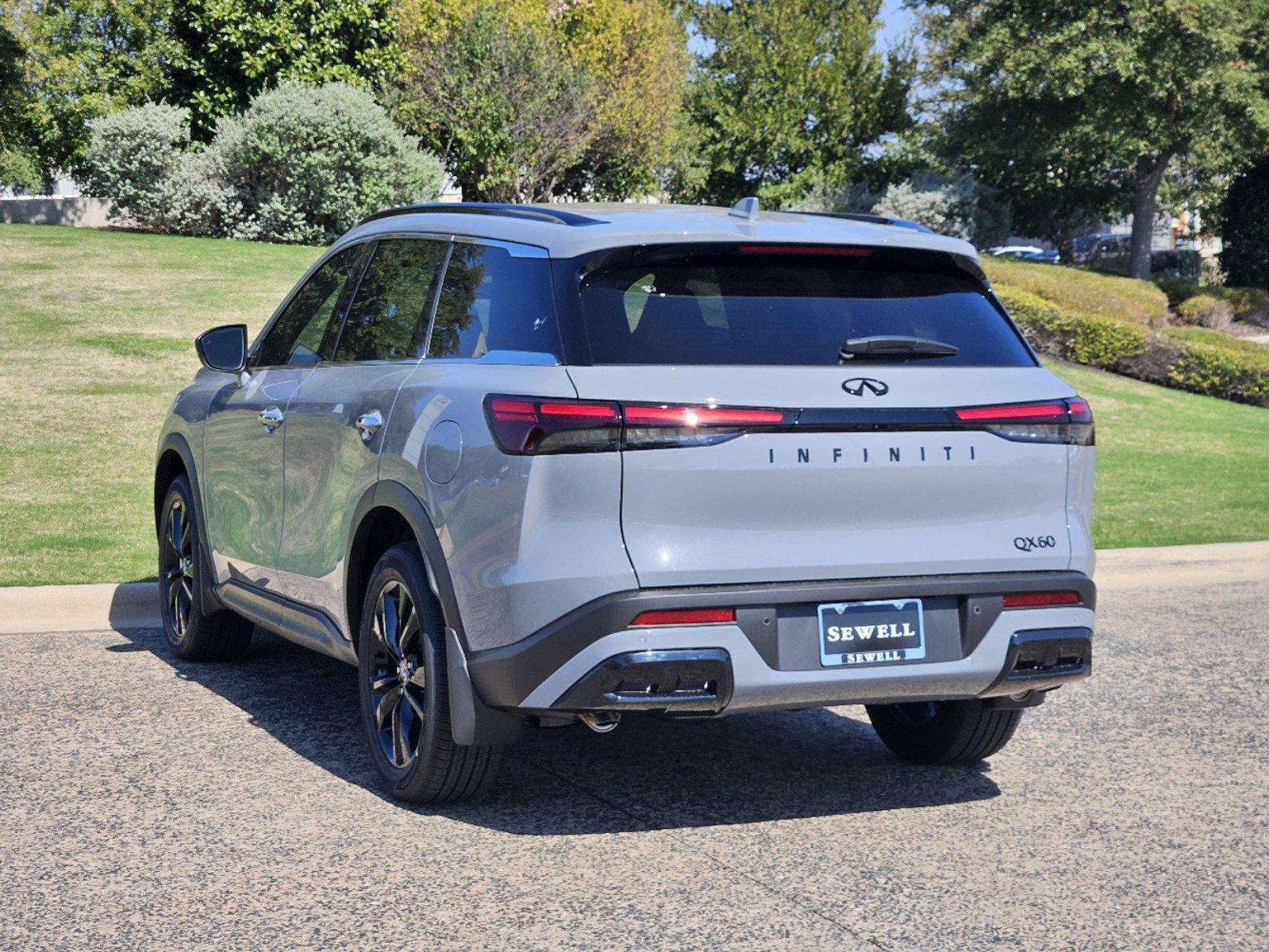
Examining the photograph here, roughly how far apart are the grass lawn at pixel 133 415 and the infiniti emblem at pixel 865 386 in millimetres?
5244

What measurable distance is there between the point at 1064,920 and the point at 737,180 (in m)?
45.1

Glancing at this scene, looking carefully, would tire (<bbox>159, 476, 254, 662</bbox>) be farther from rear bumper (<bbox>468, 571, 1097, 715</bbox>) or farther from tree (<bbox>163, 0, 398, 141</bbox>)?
tree (<bbox>163, 0, 398, 141</bbox>)

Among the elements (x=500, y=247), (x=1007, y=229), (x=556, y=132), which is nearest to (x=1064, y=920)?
(x=500, y=247)

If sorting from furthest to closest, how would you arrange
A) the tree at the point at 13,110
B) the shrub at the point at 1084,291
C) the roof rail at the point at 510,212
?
the tree at the point at 13,110 → the shrub at the point at 1084,291 → the roof rail at the point at 510,212

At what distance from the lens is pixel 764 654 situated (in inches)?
175

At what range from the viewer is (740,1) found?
1838 inches

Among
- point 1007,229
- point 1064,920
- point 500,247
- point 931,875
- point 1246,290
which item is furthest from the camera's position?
point 1007,229

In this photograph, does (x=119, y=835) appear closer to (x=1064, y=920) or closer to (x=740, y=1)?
(x=1064, y=920)

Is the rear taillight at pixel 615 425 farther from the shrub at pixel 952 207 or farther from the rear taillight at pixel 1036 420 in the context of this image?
the shrub at pixel 952 207

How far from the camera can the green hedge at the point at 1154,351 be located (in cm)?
2281

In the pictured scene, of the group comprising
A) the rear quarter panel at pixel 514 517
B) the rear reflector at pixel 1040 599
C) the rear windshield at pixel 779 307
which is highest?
the rear windshield at pixel 779 307

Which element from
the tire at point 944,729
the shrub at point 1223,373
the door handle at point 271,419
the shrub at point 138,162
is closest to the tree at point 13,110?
the shrub at point 138,162

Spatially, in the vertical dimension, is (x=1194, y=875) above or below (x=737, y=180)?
below

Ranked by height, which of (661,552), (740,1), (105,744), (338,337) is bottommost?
(105,744)
